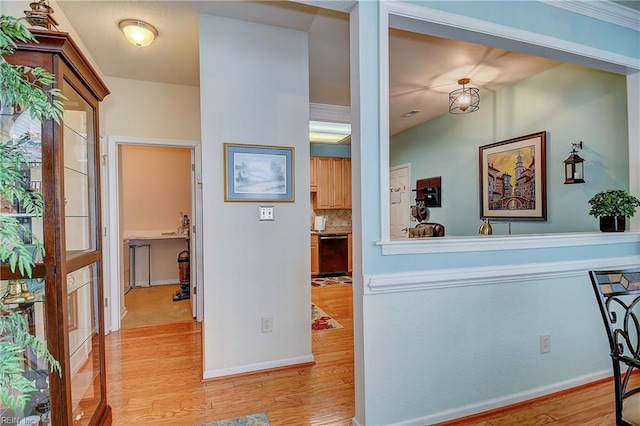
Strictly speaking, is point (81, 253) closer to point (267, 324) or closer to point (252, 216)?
point (252, 216)

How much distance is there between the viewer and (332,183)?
6523 mm

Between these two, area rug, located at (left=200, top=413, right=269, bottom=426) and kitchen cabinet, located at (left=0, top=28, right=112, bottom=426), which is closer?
kitchen cabinet, located at (left=0, top=28, right=112, bottom=426)

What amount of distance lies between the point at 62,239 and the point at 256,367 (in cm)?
175

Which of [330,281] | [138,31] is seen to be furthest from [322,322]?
[138,31]

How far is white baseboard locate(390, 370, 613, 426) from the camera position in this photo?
184 centimetres

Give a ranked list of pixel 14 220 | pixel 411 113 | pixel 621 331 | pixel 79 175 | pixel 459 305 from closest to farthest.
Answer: pixel 14 220, pixel 621 331, pixel 79 175, pixel 459 305, pixel 411 113

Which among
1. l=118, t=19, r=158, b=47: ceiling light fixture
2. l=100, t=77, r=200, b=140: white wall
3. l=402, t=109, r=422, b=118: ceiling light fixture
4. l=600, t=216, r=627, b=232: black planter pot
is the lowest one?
l=600, t=216, r=627, b=232: black planter pot

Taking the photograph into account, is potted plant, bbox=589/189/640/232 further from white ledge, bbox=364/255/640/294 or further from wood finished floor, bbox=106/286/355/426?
wood finished floor, bbox=106/286/355/426

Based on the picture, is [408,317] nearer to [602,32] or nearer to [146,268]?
[602,32]

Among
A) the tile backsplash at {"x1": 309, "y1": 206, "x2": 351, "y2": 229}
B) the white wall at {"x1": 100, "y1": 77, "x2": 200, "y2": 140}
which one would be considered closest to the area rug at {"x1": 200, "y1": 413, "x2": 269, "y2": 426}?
the white wall at {"x1": 100, "y1": 77, "x2": 200, "y2": 140}

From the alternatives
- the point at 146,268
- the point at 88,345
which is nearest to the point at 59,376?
the point at 88,345

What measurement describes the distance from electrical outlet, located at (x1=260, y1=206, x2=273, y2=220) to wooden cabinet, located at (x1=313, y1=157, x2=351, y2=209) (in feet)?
12.7

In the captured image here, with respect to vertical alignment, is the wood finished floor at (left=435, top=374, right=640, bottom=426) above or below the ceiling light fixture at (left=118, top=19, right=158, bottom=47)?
below

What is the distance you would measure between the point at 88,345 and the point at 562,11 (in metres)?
3.49
